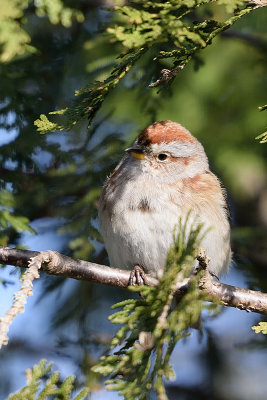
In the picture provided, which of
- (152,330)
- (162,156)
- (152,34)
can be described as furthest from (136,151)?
(152,330)

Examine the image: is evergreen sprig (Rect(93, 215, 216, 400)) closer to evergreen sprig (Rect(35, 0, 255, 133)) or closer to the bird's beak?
evergreen sprig (Rect(35, 0, 255, 133))

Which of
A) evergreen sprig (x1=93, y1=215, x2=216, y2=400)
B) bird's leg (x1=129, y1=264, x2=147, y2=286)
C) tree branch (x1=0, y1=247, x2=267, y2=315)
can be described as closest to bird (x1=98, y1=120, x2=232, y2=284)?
bird's leg (x1=129, y1=264, x2=147, y2=286)

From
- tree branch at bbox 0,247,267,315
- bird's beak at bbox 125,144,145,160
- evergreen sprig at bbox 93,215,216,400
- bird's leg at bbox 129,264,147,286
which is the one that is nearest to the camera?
evergreen sprig at bbox 93,215,216,400

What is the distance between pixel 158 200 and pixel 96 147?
0.67 metres

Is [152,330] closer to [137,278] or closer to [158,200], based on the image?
[137,278]

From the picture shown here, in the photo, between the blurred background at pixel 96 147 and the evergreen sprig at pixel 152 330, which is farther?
the blurred background at pixel 96 147

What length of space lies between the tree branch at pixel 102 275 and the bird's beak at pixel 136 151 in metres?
0.83

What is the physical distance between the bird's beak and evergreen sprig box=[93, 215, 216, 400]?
147 cm

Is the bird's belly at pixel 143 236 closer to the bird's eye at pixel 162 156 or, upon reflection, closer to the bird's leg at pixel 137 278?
the bird's leg at pixel 137 278

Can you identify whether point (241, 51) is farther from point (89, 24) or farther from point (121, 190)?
point (121, 190)

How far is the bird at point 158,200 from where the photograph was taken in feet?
10.7

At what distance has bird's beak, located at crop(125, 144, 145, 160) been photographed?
11.1 ft

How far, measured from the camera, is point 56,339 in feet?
12.4

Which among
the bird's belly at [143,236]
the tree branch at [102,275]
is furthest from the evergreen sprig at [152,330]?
the bird's belly at [143,236]
